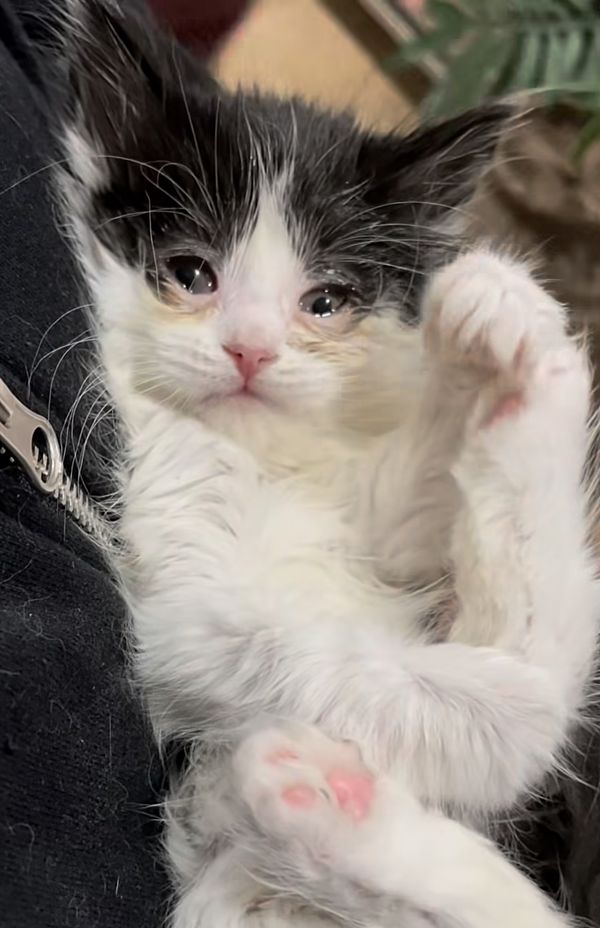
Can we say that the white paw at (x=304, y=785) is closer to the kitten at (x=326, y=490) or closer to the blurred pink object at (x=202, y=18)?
the kitten at (x=326, y=490)

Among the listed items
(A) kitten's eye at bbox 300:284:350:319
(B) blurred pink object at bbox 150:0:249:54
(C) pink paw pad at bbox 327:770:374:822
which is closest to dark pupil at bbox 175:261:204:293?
(A) kitten's eye at bbox 300:284:350:319

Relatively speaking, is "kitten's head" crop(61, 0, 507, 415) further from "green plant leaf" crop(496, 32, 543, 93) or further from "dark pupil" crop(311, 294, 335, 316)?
"green plant leaf" crop(496, 32, 543, 93)

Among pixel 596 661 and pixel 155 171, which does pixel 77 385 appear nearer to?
pixel 155 171

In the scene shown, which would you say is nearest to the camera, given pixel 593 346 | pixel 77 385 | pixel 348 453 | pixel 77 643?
pixel 77 643

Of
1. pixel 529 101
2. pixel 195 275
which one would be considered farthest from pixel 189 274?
pixel 529 101

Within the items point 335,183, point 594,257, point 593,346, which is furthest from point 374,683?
point 594,257
